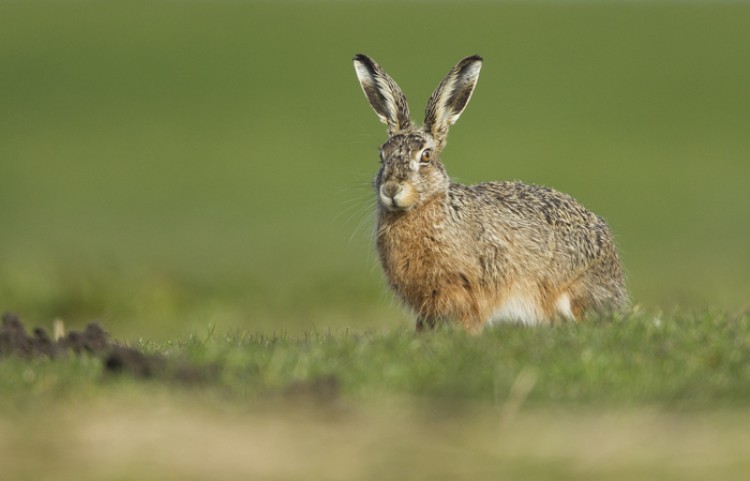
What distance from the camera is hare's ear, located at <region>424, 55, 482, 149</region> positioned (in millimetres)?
10000

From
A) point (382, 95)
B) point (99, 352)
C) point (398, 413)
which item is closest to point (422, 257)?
point (382, 95)

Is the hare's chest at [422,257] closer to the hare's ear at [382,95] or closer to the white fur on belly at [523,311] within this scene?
the white fur on belly at [523,311]

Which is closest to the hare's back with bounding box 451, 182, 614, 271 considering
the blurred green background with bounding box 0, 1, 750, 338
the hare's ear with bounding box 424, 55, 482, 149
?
the hare's ear with bounding box 424, 55, 482, 149

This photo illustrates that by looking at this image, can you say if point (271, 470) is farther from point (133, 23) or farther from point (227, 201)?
point (133, 23)

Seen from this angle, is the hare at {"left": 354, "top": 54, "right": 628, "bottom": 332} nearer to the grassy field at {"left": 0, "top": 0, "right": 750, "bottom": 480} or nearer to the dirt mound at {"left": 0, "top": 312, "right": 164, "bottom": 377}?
the grassy field at {"left": 0, "top": 0, "right": 750, "bottom": 480}

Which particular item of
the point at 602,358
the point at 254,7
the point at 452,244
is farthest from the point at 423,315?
the point at 254,7

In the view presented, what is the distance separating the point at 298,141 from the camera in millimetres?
34906

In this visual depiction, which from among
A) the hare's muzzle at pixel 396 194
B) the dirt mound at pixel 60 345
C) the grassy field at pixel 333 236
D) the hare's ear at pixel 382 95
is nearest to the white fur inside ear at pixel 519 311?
the grassy field at pixel 333 236

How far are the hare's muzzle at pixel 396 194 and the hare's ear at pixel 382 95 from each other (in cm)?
82

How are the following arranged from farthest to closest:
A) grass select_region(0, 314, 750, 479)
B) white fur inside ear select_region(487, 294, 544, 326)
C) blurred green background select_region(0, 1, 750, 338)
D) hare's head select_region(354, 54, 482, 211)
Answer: blurred green background select_region(0, 1, 750, 338), white fur inside ear select_region(487, 294, 544, 326), hare's head select_region(354, 54, 482, 211), grass select_region(0, 314, 750, 479)

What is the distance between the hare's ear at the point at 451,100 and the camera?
10000 mm

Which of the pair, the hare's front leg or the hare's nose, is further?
the hare's front leg

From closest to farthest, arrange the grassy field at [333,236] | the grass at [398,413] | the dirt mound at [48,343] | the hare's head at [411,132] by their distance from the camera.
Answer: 1. the grass at [398,413]
2. the grassy field at [333,236]
3. the dirt mound at [48,343]
4. the hare's head at [411,132]

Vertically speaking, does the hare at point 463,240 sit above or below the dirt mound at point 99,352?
above
